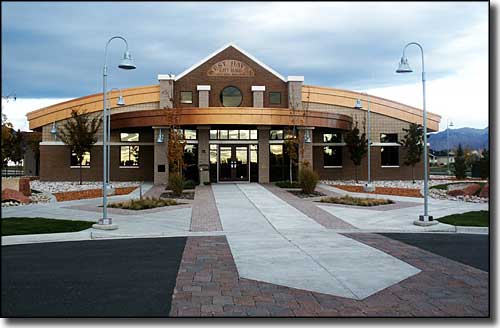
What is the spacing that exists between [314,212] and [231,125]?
1303 cm

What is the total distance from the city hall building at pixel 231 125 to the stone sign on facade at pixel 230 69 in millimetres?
67

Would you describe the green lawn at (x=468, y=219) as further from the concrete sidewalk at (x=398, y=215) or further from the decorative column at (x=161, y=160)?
the decorative column at (x=161, y=160)

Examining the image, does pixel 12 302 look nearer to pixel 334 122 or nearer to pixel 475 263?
pixel 475 263

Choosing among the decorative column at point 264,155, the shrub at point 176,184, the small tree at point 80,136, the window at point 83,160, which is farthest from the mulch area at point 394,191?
the window at point 83,160

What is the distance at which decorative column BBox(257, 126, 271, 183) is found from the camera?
28.1 meters

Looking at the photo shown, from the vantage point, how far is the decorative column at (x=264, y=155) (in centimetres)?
2808

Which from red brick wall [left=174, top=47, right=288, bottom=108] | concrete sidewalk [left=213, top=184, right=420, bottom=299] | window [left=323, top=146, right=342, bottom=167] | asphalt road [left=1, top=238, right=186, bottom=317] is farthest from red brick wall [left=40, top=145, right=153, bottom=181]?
asphalt road [left=1, top=238, right=186, bottom=317]

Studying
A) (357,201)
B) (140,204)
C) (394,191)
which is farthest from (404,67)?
(394,191)

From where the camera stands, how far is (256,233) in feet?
37.5

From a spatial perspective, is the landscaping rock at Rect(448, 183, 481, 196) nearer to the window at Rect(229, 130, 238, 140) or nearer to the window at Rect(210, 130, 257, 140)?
the window at Rect(210, 130, 257, 140)

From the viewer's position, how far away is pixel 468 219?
13.7 metres

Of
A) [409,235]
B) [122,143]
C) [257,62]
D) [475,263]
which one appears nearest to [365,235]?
[409,235]

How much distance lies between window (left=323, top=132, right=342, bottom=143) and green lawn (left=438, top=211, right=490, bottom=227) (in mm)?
17424

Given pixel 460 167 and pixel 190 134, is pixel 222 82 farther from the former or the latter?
pixel 460 167
